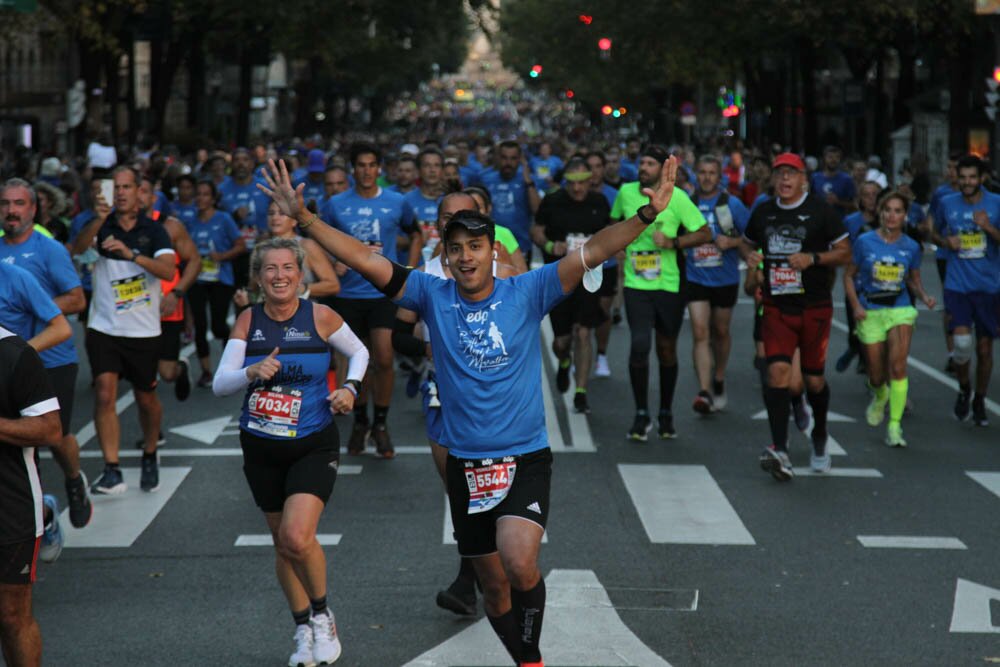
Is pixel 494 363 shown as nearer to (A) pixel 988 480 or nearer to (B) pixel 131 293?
(B) pixel 131 293

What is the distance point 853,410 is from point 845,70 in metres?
48.8

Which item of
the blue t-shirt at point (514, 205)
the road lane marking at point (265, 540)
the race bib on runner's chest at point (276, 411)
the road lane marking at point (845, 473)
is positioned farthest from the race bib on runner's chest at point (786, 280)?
the blue t-shirt at point (514, 205)

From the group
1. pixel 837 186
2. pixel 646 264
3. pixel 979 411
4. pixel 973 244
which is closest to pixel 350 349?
pixel 646 264

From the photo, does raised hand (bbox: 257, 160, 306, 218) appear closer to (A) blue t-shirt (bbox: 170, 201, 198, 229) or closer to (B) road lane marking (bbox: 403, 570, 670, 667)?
(B) road lane marking (bbox: 403, 570, 670, 667)

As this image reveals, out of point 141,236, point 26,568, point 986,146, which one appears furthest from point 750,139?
point 26,568

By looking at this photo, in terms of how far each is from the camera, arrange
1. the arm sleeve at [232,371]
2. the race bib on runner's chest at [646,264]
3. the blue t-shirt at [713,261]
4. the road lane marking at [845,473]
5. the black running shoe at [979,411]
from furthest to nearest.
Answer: the blue t-shirt at [713,261]
the black running shoe at [979,411]
the race bib on runner's chest at [646,264]
the road lane marking at [845,473]
the arm sleeve at [232,371]

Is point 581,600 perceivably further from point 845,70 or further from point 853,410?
point 845,70

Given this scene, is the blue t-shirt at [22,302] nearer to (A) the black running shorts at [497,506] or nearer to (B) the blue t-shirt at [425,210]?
(A) the black running shorts at [497,506]

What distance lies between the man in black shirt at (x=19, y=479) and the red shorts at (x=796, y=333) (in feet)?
20.8

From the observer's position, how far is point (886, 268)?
1291cm

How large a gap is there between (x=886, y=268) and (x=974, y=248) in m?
1.25

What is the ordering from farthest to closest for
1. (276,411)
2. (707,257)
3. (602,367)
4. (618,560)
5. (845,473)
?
(602,367) < (707,257) < (845,473) < (618,560) < (276,411)

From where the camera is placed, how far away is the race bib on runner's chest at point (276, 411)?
7496mm

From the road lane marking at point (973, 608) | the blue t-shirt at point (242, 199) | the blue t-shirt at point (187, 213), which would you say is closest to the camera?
the road lane marking at point (973, 608)
